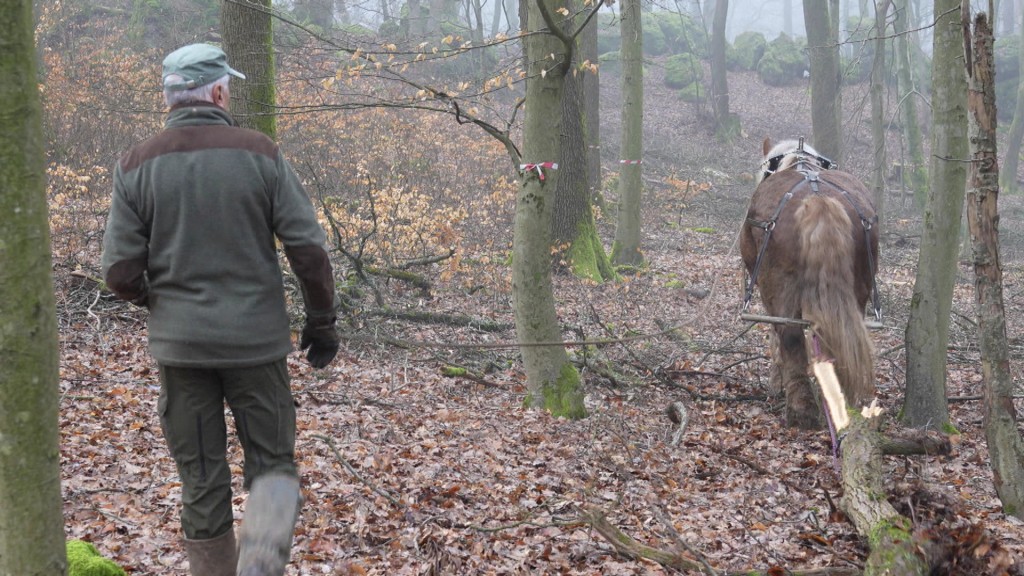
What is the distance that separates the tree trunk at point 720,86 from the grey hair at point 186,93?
27219 mm

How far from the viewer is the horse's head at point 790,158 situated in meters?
7.41

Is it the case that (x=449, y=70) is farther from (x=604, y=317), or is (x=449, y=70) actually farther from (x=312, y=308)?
(x=312, y=308)

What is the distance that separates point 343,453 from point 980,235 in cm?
404

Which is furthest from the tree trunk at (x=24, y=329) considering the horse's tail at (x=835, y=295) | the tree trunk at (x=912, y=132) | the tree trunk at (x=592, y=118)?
the tree trunk at (x=912, y=132)

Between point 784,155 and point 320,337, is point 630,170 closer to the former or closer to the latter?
point 784,155

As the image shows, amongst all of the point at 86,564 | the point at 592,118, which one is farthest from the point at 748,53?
the point at 86,564

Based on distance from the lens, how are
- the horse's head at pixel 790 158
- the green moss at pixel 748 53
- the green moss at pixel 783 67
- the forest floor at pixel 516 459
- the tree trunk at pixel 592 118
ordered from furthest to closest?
1. the green moss at pixel 748 53
2. the green moss at pixel 783 67
3. the tree trunk at pixel 592 118
4. the horse's head at pixel 790 158
5. the forest floor at pixel 516 459

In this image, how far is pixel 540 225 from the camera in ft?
20.7

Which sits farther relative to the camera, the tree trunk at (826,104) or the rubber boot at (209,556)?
the tree trunk at (826,104)

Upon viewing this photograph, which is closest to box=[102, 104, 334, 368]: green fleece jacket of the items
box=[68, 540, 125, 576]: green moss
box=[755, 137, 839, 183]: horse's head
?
box=[68, 540, 125, 576]: green moss

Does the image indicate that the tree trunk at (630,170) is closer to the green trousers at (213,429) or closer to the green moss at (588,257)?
the green moss at (588,257)

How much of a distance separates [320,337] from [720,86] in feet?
96.8

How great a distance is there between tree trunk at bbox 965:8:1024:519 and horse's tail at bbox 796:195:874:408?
1.11 meters

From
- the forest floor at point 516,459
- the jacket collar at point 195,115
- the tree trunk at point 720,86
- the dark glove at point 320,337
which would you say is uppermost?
the tree trunk at point 720,86
